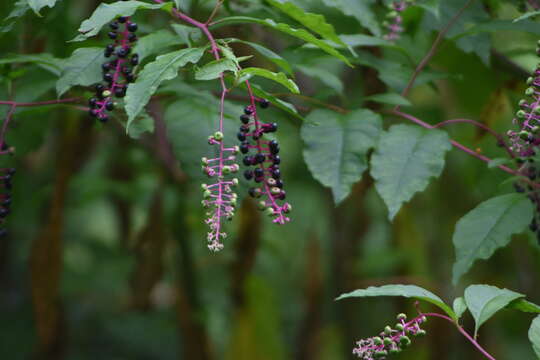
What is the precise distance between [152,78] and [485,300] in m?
0.78

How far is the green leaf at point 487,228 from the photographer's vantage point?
4.71ft

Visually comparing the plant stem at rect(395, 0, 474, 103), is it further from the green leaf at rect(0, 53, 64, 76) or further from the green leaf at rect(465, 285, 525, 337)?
the green leaf at rect(0, 53, 64, 76)

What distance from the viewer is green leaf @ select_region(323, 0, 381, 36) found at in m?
1.65

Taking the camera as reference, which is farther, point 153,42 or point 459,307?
point 153,42

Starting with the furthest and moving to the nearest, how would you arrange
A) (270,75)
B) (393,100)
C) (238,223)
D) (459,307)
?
1. (238,223)
2. (393,100)
3. (459,307)
4. (270,75)

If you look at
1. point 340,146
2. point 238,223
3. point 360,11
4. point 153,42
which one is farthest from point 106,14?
point 238,223

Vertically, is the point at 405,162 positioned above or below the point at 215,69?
below

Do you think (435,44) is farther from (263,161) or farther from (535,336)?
(535,336)

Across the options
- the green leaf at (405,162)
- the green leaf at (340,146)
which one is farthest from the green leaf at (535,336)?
the green leaf at (340,146)

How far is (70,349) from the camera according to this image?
3236 mm

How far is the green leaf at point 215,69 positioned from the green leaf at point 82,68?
329 millimetres

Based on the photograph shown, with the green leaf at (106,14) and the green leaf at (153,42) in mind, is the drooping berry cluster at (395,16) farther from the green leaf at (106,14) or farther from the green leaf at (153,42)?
the green leaf at (106,14)

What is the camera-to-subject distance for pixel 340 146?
1.51m

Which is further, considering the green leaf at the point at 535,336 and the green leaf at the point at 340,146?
the green leaf at the point at 340,146
